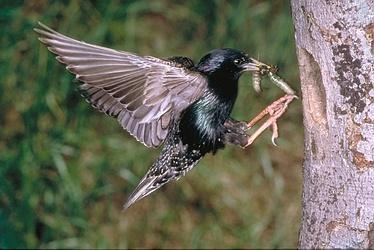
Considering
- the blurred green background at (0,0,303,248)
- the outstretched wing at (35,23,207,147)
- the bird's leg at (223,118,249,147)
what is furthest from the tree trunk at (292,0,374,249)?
the blurred green background at (0,0,303,248)

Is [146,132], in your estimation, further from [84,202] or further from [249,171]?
[249,171]

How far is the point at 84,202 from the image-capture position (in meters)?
4.34

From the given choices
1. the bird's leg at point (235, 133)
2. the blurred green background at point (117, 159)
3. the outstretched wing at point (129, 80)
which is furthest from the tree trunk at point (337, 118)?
the blurred green background at point (117, 159)

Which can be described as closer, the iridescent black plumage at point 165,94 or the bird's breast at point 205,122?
the iridescent black plumage at point 165,94

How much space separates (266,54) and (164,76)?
2.01m

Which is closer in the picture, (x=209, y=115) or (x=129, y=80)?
(x=129, y=80)

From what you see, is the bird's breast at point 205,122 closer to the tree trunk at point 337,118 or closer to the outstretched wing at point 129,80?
the outstretched wing at point 129,80

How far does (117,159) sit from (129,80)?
1722 mm

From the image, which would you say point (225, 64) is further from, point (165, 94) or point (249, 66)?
point (165, 94)

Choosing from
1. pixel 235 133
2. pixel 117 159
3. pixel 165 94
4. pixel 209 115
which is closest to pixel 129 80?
pixel 165 94

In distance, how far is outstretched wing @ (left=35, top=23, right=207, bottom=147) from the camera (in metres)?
2.65

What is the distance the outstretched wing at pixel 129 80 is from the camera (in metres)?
2.65

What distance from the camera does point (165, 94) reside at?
2.79 meters

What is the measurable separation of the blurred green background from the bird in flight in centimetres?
117
